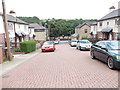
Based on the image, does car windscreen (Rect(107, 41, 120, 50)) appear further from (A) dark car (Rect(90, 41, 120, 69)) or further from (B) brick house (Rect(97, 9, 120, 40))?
(B) brick house (Rect(97, 9, 120, 40))

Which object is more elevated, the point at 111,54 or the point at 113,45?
the point at 113,45

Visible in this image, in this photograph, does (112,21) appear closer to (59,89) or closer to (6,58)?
(6,58)

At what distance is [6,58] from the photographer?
10.1 metres

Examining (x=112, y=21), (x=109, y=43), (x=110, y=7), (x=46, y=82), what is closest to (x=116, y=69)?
(x=109, y=43)

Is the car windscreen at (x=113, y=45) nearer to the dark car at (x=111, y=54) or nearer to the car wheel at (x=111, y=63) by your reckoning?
the dark car at (x=111, y=54)

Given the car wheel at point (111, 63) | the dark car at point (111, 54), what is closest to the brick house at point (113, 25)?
the dark car at point (111, 54)

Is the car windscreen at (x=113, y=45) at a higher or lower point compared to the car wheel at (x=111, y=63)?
higher

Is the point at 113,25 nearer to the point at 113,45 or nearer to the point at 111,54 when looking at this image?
the point at 113,45

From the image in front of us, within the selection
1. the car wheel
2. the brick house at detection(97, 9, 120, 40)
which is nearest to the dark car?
the car wheel

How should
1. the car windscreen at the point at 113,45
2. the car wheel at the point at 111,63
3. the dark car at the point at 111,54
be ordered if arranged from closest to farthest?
the dark car at the point at 111,54
the car wheel at the point at 111,63
the car windscreen at the point at 113,45

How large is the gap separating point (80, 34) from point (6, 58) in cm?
4249

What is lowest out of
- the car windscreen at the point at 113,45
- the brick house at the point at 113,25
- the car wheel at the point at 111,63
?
the car wheel at the point at 111,63

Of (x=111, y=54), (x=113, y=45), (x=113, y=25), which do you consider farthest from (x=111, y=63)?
(x=113, y=25)

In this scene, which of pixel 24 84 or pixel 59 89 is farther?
pixel 24 84
